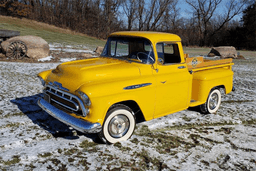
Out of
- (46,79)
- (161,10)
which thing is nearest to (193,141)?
(46,79)

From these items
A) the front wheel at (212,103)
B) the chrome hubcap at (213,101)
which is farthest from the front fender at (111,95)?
the chrome hubcap at (213,101)

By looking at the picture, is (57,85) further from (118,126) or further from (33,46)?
(33,46)

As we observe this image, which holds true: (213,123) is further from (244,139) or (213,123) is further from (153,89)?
(153,89)

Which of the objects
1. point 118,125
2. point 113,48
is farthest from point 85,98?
point 113,48

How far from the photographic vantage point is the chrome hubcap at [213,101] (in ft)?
18.2

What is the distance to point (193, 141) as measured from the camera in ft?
13.5

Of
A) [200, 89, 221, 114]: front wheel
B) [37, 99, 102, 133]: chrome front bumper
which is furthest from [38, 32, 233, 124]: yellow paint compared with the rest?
[200, 89, 221, 114]: front wheel

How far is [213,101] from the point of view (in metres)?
5.61

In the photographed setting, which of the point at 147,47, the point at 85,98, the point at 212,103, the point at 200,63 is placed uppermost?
the point at 147,47

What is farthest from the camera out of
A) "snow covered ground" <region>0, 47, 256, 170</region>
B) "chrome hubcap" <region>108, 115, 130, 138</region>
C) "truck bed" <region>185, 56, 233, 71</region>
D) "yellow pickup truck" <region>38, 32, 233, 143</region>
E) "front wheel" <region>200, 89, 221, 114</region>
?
"front wheel" <region>200, 89, 221, 114</region>

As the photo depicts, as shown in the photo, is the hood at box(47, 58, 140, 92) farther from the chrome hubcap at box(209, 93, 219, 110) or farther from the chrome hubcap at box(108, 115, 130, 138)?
the chrome hubcap at box(209, 93, 219, 110)

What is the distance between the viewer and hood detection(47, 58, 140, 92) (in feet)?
12.0

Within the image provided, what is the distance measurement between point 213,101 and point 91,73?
3.31 meters

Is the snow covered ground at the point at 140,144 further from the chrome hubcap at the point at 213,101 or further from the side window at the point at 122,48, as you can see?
the side window at the point at 122,48
